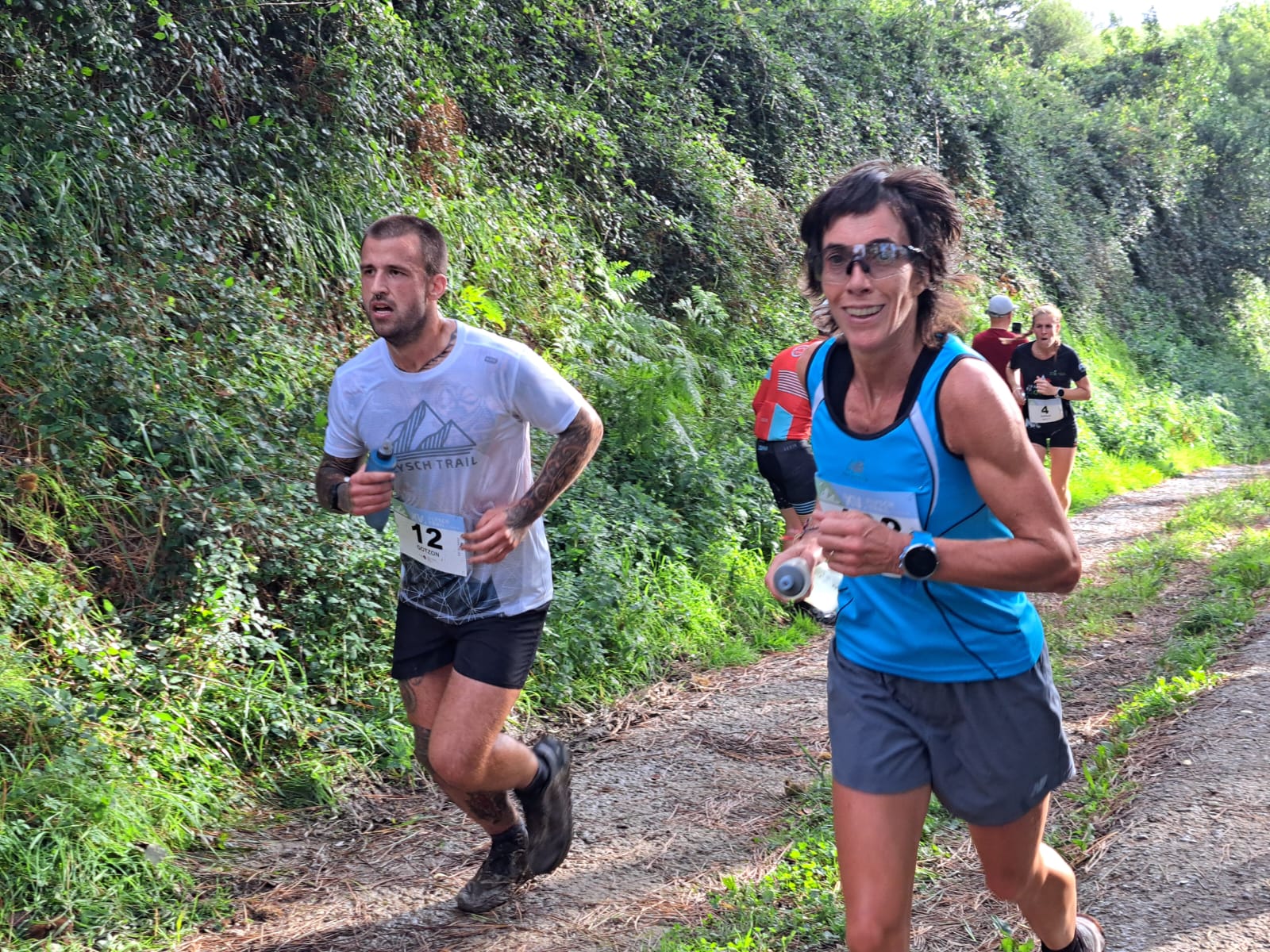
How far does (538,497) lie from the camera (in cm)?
396

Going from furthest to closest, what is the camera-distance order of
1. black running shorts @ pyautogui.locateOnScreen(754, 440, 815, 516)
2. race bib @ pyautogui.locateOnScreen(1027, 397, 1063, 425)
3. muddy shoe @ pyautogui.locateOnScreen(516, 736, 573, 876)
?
race bib @ pyautogui.locateOnScreen(1027, 397, 1063, 425) < black running shorts @ pyautogui.locateOnScreen(754, 440, 815, 516) < muddy shoe @ pyautogui.locateOnScreen(516, 736, 573, 876)

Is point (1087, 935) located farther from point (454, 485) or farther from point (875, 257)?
point (454, 485)

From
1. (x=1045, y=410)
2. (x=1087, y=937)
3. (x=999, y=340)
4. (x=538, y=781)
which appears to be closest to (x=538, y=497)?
(x=538, y=781)

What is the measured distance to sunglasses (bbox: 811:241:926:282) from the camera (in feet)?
9.02

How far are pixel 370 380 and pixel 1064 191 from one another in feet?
77.7

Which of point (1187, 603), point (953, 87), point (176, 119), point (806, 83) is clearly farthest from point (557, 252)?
point (953, 87)

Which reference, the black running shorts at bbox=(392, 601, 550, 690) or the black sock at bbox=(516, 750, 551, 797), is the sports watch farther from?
the black sock at bbox=(516, 750, 551, 797)

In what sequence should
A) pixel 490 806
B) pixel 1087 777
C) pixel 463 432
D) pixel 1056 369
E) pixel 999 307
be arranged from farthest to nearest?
pixel 999 307, pixel 1056 369, pixel 1087 777, pixel 490 806, pixel 463 432

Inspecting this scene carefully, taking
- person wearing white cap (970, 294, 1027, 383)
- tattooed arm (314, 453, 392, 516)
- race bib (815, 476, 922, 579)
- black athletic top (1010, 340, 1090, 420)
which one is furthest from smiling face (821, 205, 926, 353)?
person wearing white cap (970, 294, 1027, 383)

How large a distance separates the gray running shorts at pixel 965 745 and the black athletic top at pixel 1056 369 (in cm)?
771

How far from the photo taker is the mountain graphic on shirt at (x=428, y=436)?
3912mm

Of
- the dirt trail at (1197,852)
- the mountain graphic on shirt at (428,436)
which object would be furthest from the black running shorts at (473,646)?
the dirt trail at (1197,852)

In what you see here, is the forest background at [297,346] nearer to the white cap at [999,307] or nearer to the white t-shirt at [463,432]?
the white t-shirt at [463,432]

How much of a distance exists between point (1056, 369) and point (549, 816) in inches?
288
